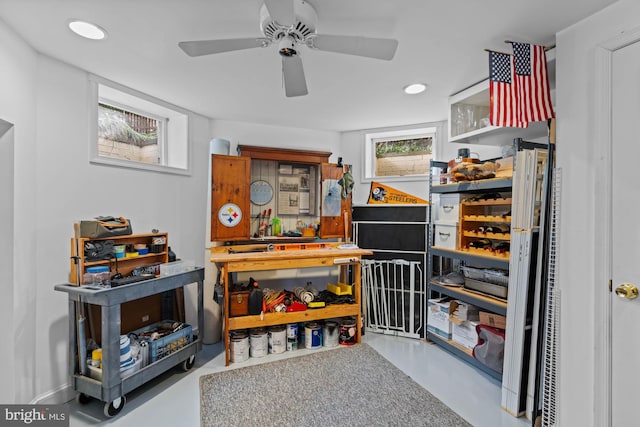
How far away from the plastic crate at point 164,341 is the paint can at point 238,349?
37 centimetres

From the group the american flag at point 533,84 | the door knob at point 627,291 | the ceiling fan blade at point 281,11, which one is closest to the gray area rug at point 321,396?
the door knob at point 627,291

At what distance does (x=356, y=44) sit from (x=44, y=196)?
2.34 meters

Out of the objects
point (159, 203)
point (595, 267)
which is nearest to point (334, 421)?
point (595, 267)

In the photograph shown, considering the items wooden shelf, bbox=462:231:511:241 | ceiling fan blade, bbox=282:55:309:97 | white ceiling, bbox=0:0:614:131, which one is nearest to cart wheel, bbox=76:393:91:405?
white ceiling, bbox=0:0:614:131

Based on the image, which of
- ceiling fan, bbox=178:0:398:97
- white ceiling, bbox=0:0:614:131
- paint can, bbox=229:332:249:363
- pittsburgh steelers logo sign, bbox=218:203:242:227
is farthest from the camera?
pittsburgh steelers logo sign, bbox=218:203:242:227

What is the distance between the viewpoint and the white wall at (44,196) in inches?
75.7

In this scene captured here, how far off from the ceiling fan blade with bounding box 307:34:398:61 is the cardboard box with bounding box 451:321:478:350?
92.2 inches

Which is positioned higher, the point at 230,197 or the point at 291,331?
the point at 230,197

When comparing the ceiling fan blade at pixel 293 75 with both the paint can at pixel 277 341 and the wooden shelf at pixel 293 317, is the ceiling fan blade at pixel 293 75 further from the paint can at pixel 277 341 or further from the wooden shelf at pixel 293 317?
the paint can at pixel 277 341

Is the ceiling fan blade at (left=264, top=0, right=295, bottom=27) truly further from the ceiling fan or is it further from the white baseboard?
the white baseboard

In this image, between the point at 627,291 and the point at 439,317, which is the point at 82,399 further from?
the point at 627,291

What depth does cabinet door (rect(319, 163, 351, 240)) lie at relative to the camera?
11.8 feet

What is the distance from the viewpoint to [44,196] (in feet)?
7.07

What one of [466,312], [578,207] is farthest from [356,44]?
[466,312]
